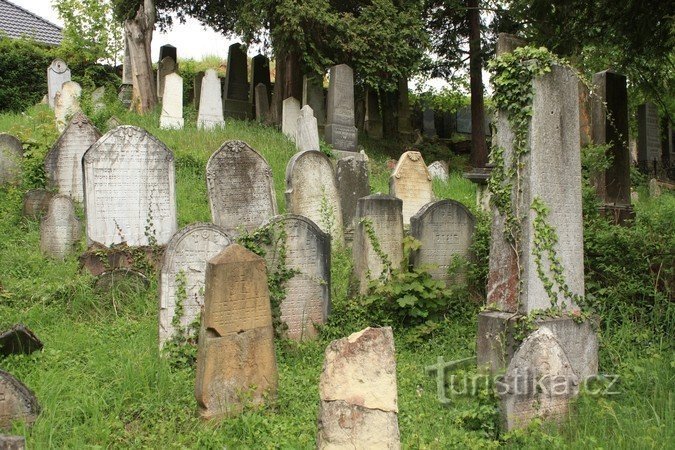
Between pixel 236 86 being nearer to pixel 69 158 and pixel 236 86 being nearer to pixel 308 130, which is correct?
pixel 308 130

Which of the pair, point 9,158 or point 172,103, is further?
point 172,103

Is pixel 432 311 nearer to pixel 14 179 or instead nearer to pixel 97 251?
pixel 97 251

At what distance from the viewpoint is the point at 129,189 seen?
8289 millimetres

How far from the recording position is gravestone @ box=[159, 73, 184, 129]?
51.4 ft

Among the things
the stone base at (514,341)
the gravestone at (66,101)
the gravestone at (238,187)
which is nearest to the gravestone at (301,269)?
the stone base at (514,341)

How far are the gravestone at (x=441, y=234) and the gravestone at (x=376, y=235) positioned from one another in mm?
217

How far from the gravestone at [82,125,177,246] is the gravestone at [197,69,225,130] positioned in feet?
24.8

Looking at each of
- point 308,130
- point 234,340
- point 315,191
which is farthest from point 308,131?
point 234,340

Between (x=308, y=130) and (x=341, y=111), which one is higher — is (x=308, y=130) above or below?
below

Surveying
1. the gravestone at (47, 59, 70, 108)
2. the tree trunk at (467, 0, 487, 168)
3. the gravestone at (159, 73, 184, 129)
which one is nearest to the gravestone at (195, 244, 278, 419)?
the gravestone at (159, 73, 184, 129)

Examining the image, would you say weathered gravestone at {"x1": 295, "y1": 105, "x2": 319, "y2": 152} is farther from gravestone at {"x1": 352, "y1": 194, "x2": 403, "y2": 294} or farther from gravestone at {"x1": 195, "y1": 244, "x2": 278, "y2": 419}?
gravestone at {"x1": 195, "y1": 244, "x2": 278, "y2": 419}

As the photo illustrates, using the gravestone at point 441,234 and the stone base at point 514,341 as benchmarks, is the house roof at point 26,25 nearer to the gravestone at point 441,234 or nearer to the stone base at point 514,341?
the gravestone at point 441,234

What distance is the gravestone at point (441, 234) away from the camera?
24.9ft

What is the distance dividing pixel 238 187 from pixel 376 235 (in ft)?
8.01
